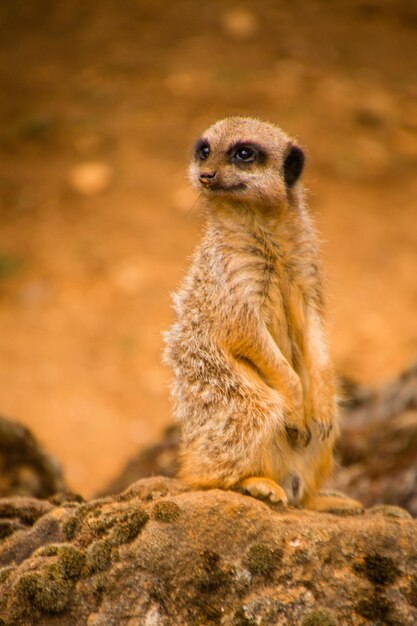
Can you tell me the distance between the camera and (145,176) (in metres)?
14.3

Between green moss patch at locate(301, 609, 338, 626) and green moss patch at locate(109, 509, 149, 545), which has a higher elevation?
green moss patch at locate(301, 609, 338, 626)

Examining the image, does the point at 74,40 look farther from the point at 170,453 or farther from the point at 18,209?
the point at 170,453

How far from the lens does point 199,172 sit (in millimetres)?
4660

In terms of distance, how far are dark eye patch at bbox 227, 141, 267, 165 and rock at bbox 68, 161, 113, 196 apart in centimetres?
942

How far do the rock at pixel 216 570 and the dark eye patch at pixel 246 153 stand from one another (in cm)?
175

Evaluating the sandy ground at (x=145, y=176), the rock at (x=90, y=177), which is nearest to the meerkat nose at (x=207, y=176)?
the sandy ground at (x=145, y=176)

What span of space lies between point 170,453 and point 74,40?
1206cm

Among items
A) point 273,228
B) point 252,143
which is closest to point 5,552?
point 273,228

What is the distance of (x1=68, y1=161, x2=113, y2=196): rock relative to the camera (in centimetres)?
1401

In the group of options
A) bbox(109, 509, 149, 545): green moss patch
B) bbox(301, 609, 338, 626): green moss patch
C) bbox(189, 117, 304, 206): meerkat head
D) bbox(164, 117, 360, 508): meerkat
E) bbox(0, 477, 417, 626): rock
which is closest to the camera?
bbox(301, 609, 338, 626): green moss patch

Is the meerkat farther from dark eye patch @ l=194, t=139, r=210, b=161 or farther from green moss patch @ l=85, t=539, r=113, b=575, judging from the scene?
green moss patch @ l=85, t=539, r=113, b=575

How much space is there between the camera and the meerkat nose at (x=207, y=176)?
4.59 m

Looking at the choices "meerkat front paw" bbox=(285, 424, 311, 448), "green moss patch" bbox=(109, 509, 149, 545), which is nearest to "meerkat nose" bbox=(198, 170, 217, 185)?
"meerkat front paw" bbox=(285, 424, 311, 448)

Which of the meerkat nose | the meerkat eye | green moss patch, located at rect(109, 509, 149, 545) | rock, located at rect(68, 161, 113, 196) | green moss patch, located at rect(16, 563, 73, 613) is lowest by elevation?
rock, located at rect(68, 161, 113, 196)
